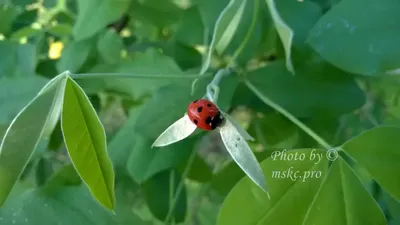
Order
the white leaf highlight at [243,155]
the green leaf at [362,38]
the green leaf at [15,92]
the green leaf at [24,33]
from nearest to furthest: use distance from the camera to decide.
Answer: the white leaf highlight at [243,155]
the green leaf at [362,38]
the green leaf at [15,92]
the green leaf at [24,33]

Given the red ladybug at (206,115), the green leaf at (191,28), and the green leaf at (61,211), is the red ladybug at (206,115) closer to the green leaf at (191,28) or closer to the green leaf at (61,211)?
the green leaf at (61,211)

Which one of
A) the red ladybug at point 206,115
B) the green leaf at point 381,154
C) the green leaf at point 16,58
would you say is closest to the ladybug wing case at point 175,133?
the red ladybug at point 206,115

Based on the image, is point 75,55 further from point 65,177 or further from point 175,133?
point 175,133

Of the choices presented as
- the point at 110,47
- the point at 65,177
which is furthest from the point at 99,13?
the point at 65,177

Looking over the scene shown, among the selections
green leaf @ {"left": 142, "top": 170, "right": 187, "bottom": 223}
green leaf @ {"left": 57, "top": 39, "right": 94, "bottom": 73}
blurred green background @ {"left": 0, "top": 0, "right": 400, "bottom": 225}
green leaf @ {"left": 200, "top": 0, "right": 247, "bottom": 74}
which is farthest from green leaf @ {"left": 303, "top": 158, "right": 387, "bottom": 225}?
green leaf @ {"left": 57, "top": 39, "right": 94, "bottom": 73}

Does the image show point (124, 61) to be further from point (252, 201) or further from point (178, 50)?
point (252, 201)

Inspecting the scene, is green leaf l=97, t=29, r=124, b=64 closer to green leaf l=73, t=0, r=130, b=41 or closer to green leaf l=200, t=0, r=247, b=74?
green leaf l=73, t=0, r=130, b=41
